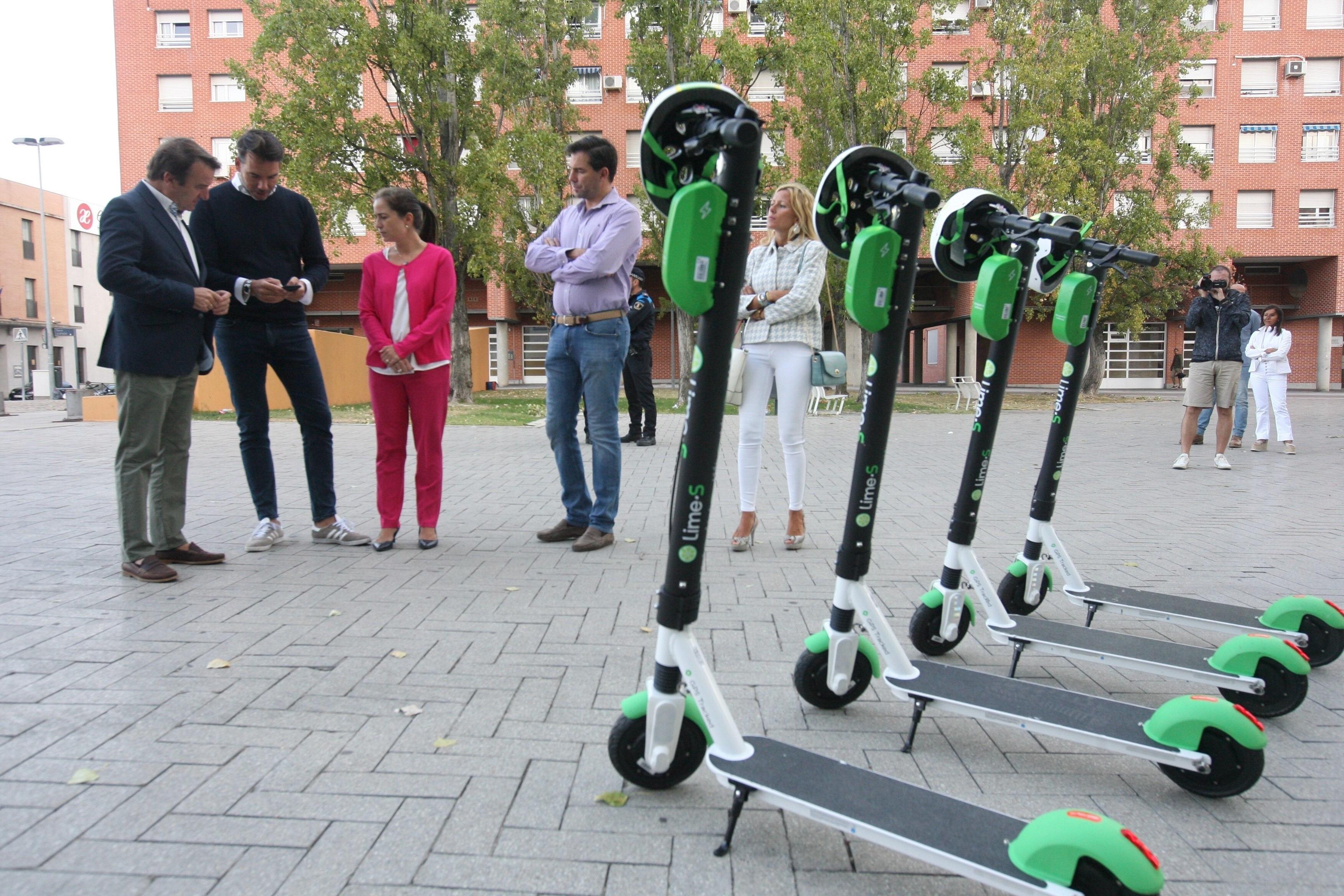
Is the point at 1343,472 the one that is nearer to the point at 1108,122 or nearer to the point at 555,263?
the point at 555,263

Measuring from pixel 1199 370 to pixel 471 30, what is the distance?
19340 millimetres

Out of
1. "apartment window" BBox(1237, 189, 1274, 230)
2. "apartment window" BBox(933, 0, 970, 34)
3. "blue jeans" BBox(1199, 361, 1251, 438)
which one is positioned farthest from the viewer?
"apartment window" BBox(1237, 189, 1274, 230)

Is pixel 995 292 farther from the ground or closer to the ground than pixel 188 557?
farther from the ground

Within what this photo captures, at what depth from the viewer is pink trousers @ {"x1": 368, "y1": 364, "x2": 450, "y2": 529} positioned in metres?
5.41

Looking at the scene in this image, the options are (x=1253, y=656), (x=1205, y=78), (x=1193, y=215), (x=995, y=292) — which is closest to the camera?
(x=1253, y=656)

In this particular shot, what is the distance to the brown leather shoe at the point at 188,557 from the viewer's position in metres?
4.93

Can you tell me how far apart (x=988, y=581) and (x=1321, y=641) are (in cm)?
133

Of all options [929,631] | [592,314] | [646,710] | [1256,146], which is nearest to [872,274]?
[646,710]

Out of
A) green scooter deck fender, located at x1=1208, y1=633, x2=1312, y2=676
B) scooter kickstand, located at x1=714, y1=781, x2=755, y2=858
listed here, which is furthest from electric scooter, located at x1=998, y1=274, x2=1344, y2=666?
scooter kickstand, located at x1=714, y1=781, x2=755, y2=858

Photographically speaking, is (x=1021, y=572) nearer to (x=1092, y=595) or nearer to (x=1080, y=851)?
(x=1092, y=595)

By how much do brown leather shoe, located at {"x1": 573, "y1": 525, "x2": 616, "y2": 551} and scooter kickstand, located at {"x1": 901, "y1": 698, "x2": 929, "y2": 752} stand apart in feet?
9.56

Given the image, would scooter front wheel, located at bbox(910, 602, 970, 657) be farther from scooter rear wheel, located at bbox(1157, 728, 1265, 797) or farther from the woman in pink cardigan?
the woman in pink cardigan

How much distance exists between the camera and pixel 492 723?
287 cm

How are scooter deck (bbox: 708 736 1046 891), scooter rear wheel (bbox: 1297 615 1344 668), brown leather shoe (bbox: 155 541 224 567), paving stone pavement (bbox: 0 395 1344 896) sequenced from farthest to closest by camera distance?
brown leather shoe (bbox: 155 541 224 567), scooter rear wheel (bbox: 1297 615 1344 668), paving stone pavement (bbox: 0 395 1344 896), scooter deck (bbox: 708 736 1046 891)
